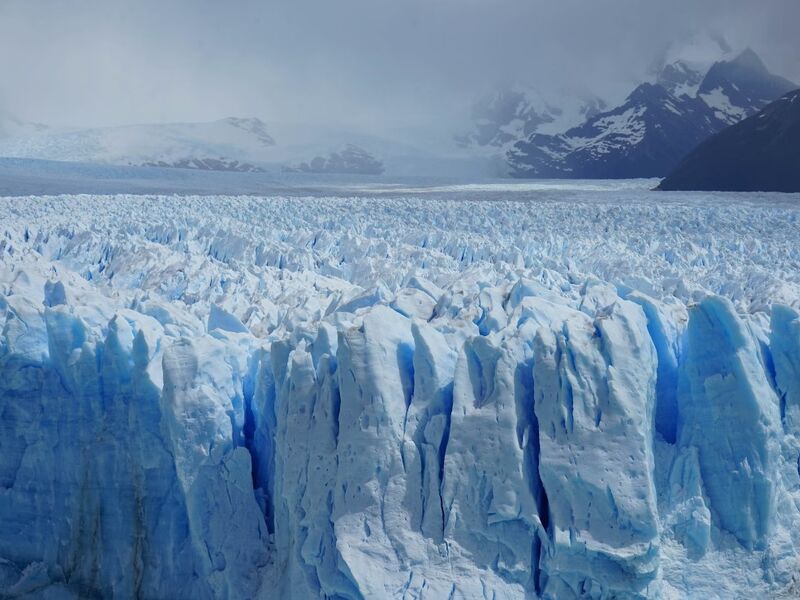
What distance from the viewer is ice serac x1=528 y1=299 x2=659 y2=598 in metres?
4.94

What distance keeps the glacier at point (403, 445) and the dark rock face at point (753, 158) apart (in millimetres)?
19829

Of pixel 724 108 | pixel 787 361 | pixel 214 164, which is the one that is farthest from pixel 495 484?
pixel 724 108

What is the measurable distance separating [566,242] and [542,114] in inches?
2038

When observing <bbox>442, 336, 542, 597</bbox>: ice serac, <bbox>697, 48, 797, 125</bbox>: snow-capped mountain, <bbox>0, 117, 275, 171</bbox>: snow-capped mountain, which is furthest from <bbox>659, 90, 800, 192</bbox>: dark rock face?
<bbox>697, 48, 797, 125</bbox>: snow-capped mountain

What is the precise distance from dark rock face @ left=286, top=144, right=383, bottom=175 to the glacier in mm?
39057

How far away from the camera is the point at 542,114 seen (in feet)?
202

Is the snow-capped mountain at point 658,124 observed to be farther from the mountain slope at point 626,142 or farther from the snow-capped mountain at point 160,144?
the snow-capped mountain at point 160,144

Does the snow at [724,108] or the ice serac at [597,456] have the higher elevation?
the snow at [724,108]

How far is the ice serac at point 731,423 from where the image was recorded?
539 centimetres

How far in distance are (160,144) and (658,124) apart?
28.0 meters

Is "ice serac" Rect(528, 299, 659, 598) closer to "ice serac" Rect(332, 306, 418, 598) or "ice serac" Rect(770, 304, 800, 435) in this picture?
"ice serac" Rect(332, 306, 418, 598)

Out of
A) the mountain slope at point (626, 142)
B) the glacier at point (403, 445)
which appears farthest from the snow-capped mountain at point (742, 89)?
the glacier at point (403, 445)

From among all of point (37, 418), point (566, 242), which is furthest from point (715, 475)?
point (566, 242)

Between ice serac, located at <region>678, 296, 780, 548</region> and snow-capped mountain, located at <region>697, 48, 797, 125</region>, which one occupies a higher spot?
snow-capped mountain, located at <region>697, 48, 797, 125</region>
